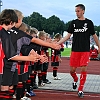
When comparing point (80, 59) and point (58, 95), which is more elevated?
point (80, 59)

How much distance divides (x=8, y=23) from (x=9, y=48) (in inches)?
16.4

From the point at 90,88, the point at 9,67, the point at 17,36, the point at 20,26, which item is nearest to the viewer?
the point at 9,67

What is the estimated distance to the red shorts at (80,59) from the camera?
8203 mm

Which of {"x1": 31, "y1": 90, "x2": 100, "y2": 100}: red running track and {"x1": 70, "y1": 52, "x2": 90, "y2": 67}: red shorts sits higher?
{"x1": 70, "y1": 52, "x2": 90, "y2": 67}: red shorts

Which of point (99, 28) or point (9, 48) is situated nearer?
point (9, 48)

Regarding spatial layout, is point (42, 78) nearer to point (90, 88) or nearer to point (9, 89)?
point (90, 88)

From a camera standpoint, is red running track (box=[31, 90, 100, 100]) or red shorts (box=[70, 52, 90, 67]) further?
red shorts (box=[70, 52, 90, 67])

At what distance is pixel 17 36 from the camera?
505cm

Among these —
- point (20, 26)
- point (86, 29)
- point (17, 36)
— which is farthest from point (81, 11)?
point (17, 36)

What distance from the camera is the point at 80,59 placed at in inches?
328

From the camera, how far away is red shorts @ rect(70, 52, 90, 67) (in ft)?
26.9

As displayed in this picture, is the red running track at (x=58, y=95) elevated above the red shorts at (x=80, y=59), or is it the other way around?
the red shorts at (x=80, y=59)

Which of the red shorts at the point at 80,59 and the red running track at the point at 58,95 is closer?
the red running track at the point at 58,95

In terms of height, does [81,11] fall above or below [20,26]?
Answer: above
